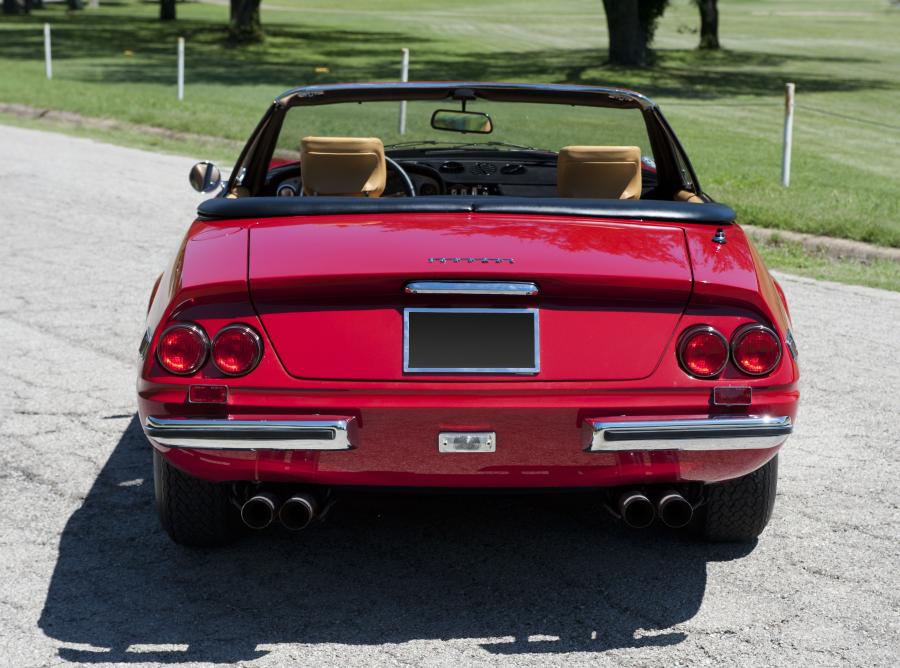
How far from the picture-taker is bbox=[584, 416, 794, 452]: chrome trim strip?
353cm

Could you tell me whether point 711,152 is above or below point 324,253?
below

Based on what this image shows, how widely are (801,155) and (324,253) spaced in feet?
46.0

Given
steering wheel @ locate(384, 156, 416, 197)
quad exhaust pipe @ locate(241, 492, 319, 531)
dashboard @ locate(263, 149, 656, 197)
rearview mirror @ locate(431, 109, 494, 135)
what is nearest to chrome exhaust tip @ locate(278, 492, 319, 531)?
quad exhaust pipe @ locate(241, 492, 319, 531)

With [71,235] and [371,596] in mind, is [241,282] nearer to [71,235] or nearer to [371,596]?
[371,596]

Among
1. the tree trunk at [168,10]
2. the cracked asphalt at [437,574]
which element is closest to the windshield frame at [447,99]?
the cracked asphalt at [437,574]

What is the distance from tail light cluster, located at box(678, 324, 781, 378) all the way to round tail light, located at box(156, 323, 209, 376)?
1.31 meters

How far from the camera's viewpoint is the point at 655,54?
39625mm

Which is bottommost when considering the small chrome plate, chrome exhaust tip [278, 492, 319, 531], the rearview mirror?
chrome exhaust tip [278, 492, 319, 531]

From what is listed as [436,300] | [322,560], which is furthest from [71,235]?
[436,300]

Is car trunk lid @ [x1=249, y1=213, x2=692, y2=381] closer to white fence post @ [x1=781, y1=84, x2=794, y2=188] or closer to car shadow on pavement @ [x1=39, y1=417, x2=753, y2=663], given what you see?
car shadow on pavement @ [x1=39, y1=417, x2=753, y2=663]

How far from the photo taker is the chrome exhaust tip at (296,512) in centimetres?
370

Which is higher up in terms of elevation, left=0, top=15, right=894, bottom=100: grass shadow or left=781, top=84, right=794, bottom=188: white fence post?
left=781, top=84, right=794, bottom=188: white fence post

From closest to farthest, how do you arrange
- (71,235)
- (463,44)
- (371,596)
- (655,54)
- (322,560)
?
(371,596) < (322,560) < (71,235) < (655,54) < (463,44)

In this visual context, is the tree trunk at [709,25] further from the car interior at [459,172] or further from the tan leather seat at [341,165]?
the tan leather seat at [341,165]
